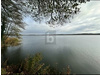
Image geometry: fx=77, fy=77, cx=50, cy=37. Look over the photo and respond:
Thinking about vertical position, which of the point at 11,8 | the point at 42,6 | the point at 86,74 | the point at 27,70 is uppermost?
the point at 11,8

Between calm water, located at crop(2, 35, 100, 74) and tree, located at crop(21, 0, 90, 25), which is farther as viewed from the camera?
calm water, located at crop(2, 35, 100, 74)

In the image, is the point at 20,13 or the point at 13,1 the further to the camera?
the point at 20,13

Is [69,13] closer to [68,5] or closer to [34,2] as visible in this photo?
[68,5]

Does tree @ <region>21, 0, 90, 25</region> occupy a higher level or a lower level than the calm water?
higher

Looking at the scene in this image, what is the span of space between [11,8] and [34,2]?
5.34ft

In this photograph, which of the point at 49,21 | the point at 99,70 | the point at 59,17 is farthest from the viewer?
the point at 99,70

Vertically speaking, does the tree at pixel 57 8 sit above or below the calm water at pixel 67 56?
above

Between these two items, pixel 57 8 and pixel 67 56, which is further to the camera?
pixel 67 56

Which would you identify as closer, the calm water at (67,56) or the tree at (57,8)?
the tree at (57,8)

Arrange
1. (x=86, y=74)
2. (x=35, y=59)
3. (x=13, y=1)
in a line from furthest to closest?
1. (x=86, y=74)
2. (x=13, y=1)
3. (x=35, y=59)

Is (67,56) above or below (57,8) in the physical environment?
below

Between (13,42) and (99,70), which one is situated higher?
(13,42)

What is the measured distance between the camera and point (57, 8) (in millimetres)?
2080

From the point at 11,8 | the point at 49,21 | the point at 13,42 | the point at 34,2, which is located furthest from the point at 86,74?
the point at 13,42
